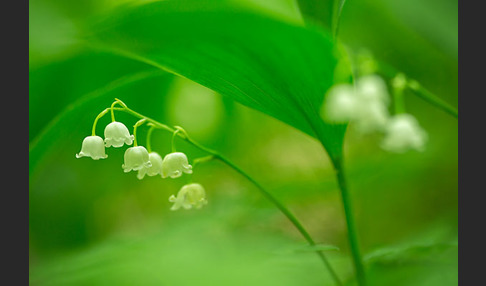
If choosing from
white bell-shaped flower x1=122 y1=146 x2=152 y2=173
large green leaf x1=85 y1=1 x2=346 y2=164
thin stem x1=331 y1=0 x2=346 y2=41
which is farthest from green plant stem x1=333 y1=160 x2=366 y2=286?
white bell-shaped flower x1=122 y1=146 x2=152 y2=173

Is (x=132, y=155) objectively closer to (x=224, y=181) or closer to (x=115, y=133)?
(x=115, y=133)

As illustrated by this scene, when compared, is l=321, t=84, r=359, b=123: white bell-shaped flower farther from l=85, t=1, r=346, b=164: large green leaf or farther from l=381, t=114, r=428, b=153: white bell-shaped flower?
l=381, t=114, r=428, b=153: white bell-shaped flower

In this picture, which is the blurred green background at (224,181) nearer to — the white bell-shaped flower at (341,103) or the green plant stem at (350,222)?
the green plant stem at (350,222)

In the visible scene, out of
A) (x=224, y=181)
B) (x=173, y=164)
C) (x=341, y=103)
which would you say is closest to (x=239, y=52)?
(x=341, y=103)

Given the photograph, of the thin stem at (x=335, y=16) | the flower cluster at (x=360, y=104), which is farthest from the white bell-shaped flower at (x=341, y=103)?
the thin stem at (x=335, y=16)

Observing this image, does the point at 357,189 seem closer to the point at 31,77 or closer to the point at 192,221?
the point at 192,221
